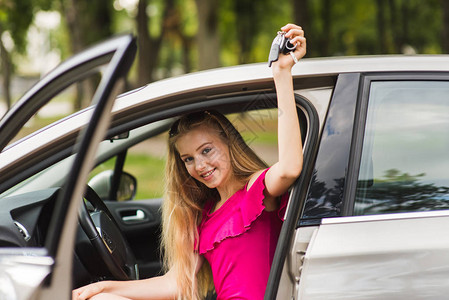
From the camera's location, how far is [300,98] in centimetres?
204

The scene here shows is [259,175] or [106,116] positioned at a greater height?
[259,175]

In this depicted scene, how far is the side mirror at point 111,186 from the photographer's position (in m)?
3.13

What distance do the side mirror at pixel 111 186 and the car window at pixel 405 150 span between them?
63.5 inches

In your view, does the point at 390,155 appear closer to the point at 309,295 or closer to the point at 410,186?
the point at 410,186

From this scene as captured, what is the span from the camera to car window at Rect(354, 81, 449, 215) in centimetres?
188

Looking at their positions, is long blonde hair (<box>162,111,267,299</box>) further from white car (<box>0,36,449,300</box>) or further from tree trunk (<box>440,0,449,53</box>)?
tree trunk (<box>440,0,449,53</box>)

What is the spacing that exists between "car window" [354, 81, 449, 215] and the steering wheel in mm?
996

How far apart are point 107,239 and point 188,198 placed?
365mm

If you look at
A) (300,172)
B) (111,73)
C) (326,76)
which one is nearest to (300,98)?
(326,76)

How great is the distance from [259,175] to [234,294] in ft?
1.44

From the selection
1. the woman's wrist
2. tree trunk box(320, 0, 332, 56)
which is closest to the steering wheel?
the woman's wrist

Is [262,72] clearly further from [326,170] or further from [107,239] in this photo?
[107,239]

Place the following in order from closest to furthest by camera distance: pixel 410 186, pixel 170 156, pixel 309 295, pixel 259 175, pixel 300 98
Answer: pixel 309 295, pixel 410 186, pixel 300 98, pixel 259 175, pixel 170 156

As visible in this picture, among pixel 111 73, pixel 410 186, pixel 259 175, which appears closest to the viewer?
pixel 111 73
